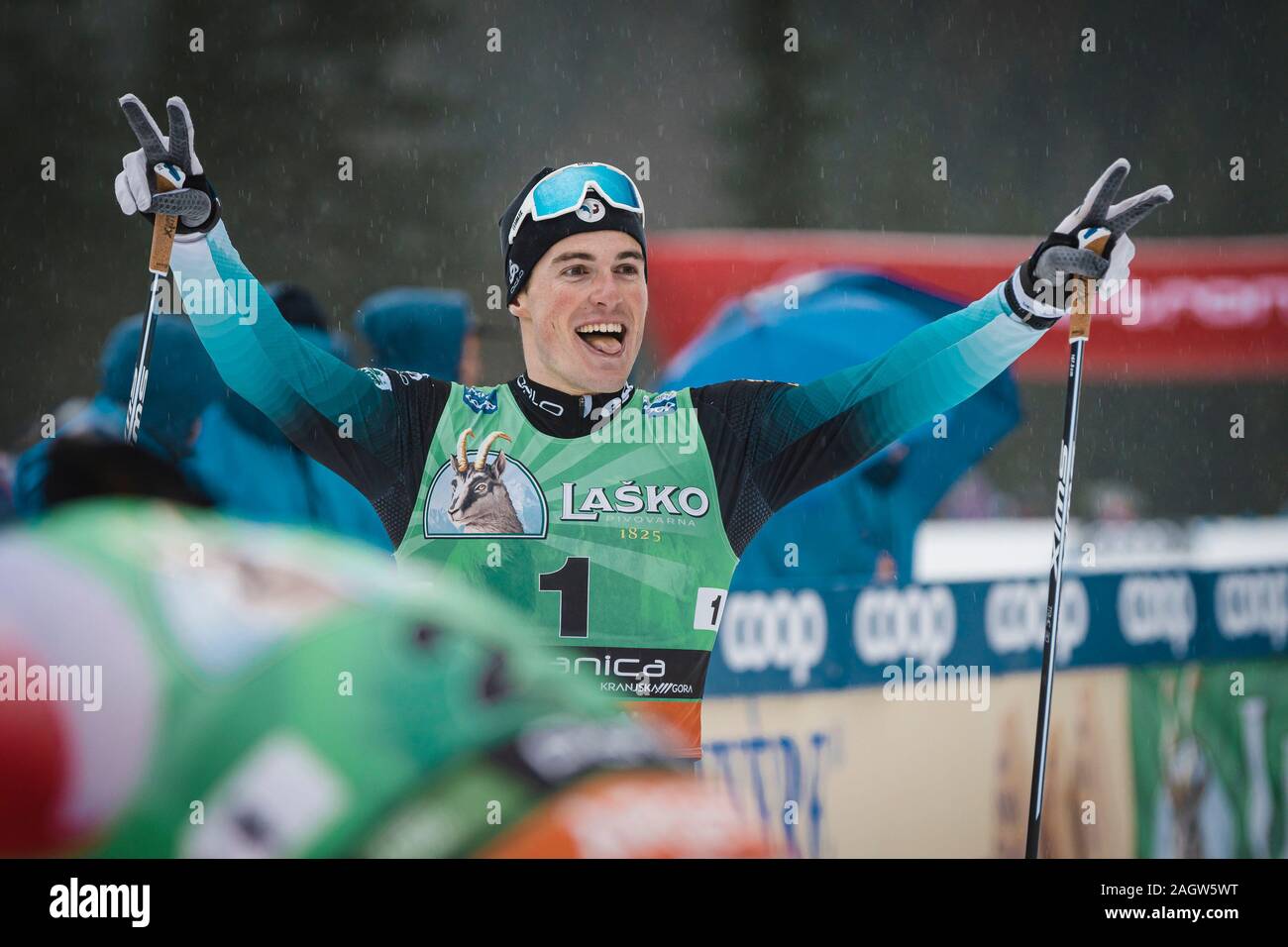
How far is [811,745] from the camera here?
440cm

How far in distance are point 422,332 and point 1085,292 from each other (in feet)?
6.96

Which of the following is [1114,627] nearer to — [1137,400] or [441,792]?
[1137,400]

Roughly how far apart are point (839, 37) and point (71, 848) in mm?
3659

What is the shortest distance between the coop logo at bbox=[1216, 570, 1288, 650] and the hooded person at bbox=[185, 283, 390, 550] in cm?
291

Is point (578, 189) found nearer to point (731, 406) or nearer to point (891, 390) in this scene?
point (731, 406)

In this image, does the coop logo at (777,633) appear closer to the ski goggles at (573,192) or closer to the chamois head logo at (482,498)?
the chamois head logo at (482,498)

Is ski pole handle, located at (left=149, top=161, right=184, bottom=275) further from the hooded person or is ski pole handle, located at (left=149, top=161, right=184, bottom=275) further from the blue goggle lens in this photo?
the blue goggle lens

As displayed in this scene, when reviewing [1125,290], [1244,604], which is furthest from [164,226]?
[1244,604]

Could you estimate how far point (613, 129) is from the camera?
14.5 feet

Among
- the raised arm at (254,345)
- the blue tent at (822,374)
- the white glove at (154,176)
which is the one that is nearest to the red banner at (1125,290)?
the blue tent at (822,374)

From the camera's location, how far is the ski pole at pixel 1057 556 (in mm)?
4270

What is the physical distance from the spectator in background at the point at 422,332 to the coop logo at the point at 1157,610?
2330 mm
